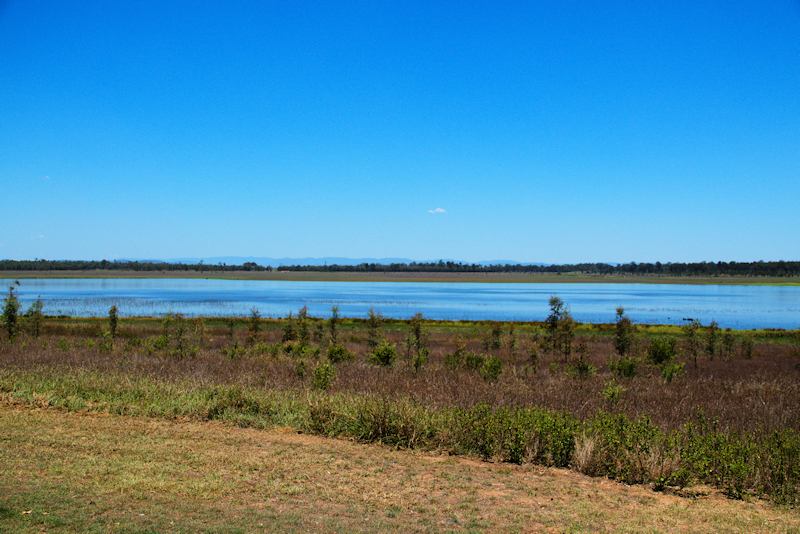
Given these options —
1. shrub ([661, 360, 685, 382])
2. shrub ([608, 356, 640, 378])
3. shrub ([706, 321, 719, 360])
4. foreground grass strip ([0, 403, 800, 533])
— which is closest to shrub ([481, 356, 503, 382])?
shrub ([608, 356, 640, 378])

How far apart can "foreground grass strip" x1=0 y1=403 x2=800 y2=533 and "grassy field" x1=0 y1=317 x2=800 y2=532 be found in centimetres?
3

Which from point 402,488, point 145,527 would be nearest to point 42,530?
point 145,527

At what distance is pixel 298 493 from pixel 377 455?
2.14 m

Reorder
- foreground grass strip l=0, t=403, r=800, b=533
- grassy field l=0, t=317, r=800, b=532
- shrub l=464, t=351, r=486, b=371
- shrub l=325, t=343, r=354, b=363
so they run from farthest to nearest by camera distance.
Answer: shrub l=325, t=343, r=354, b=363
shrub l=464, t=351, r=486, b=371
grassy field l=0, t=317, r=800, b=532
foreground grass strip l=0, t=403, r=800, b=533

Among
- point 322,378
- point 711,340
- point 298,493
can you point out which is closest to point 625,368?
point 322,378

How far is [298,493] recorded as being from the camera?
633 cm

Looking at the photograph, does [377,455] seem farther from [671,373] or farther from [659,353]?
[659,353]

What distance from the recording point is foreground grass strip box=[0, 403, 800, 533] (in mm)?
5395

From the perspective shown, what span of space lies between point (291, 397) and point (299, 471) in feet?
14.5

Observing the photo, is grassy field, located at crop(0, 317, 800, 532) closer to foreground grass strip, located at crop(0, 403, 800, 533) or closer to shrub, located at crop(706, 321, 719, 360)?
foreground grass strip, located at crop(0, 403, 800, 533)

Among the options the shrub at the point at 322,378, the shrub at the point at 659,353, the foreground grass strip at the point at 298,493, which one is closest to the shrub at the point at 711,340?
the shrub at the point at 659,353

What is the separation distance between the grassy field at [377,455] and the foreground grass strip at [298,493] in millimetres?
31

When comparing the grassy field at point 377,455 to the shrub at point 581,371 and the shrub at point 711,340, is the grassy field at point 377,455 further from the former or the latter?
the shrub at point 711,340

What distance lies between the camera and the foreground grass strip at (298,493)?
212 inches
